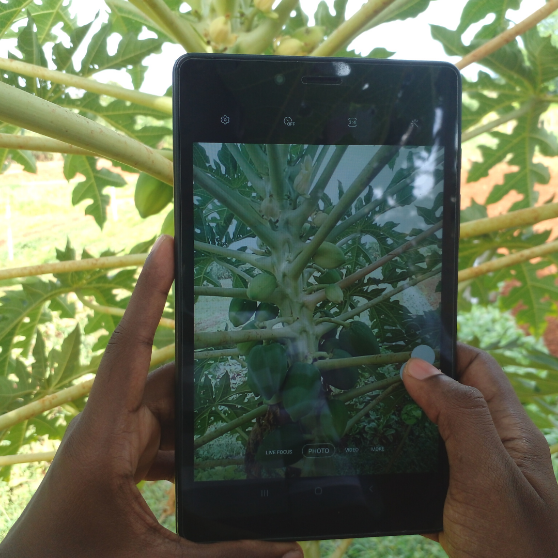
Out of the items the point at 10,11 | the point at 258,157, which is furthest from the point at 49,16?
the point at 258,157

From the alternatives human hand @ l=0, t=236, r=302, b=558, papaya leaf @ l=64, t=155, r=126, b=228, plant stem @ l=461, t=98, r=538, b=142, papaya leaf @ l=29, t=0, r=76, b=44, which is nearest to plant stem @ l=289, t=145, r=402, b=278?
human hand @ l=0, t=236, r=302, b=558

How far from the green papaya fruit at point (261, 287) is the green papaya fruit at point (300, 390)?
0.07 meters

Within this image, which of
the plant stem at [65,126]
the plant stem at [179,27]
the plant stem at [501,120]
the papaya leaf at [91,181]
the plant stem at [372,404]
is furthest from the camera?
the papaya leaf at [91,181]

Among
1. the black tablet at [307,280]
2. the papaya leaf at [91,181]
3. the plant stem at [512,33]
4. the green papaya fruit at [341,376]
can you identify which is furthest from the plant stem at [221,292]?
the papaya leaf at [91,181]

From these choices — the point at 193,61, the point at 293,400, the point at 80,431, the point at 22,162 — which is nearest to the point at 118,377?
the point at 80,431

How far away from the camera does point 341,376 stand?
1.78 feet

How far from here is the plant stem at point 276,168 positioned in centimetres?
52

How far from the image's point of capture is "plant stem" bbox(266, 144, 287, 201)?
1.71 feet

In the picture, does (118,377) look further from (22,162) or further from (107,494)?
(22,162)

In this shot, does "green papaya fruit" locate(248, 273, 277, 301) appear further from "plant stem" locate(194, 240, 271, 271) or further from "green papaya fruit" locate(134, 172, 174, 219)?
"green papaya fruit" locate(134, 172, 174, 219)

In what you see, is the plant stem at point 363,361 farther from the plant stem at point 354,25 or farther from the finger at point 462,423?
the plant stem at point 354,25

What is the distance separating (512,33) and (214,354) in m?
0.57

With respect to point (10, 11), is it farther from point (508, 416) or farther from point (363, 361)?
point (508, 416)

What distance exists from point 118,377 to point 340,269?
8.5 inches
